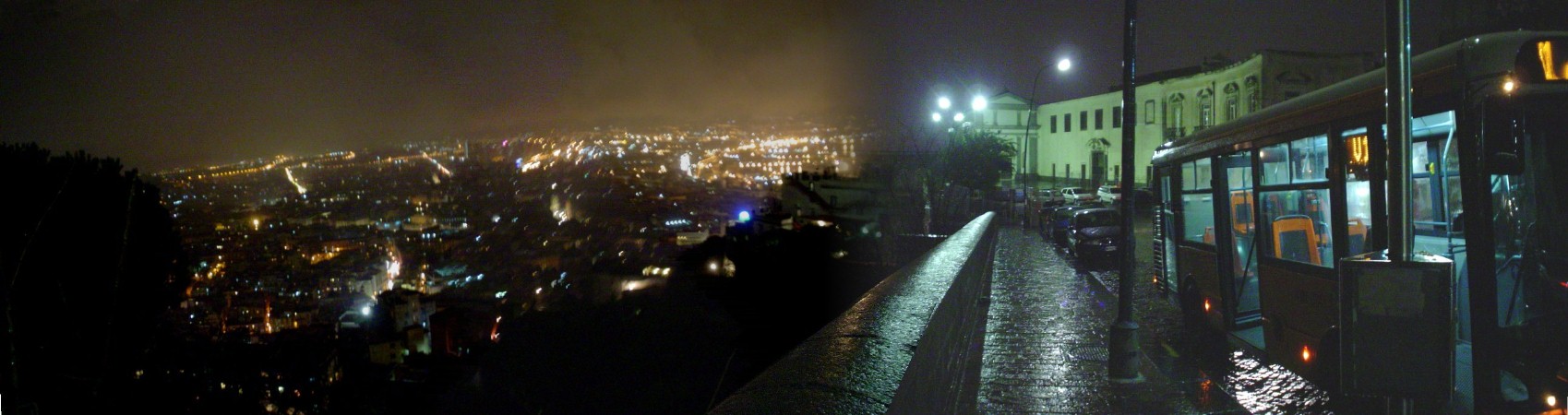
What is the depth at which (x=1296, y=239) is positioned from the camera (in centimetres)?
711

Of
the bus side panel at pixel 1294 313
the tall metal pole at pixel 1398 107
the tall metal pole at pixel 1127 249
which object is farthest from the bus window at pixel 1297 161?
the tall metal pole at pixel 1398 107

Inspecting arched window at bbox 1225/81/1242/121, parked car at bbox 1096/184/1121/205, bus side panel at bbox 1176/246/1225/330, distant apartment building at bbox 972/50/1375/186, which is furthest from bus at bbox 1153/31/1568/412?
arched window at bbox 1225/81/1242/121

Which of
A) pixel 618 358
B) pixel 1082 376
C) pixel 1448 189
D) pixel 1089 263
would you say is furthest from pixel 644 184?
pixel 1448 189

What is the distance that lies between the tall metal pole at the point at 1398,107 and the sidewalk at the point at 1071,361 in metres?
3.32

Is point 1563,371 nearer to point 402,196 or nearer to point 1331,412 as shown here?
point 1331,412

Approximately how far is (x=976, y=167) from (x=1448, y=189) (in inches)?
1862

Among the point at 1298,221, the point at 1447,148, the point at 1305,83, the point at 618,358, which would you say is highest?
the point at 1305,83

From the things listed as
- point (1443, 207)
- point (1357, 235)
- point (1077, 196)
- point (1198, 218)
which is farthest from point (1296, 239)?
point (1077, 196)

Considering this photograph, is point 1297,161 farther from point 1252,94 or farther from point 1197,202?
point 1252,94

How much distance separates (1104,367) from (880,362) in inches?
257

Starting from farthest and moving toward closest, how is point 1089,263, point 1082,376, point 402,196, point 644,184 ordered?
point 402,196, point 644,184, point 1089,263, point 1082,376

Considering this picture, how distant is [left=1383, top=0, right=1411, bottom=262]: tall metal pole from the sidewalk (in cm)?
332

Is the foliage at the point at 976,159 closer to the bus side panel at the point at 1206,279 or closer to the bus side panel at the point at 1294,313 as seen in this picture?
the bus side panel at the point at 1206,279

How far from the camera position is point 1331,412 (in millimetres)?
6734
